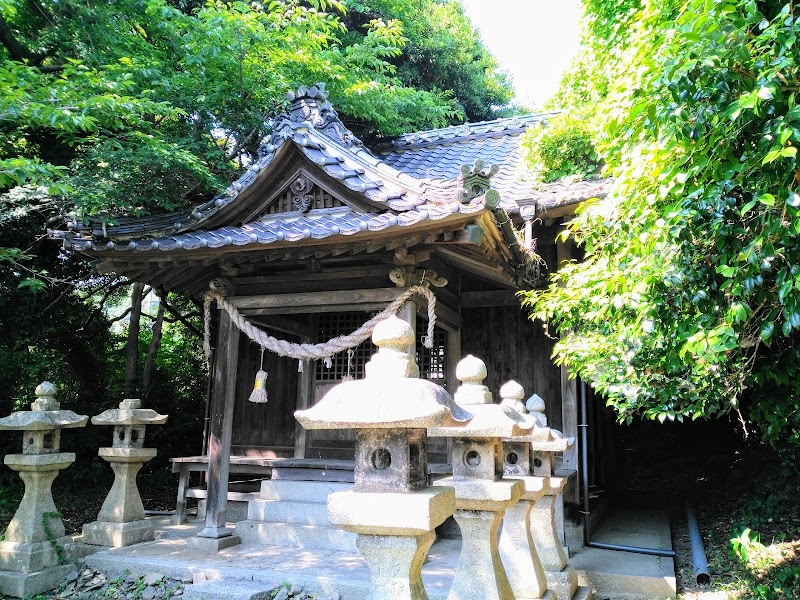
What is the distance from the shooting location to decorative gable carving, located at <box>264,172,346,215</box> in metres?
7.09

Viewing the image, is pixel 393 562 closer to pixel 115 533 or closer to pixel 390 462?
pixel 390 462

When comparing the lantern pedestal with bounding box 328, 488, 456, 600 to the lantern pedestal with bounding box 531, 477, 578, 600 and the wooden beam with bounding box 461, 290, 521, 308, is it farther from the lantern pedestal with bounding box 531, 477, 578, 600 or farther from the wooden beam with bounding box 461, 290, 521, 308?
the wooden beam with bounding box 461, 290, 521, 308

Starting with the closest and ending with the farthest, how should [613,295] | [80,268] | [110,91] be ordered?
[613,295] → [110,91] → [80,268]

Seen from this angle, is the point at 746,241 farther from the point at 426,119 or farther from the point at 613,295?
the point at 426,119

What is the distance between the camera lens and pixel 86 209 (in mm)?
8125

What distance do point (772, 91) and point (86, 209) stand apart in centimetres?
833

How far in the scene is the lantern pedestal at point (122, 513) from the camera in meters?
7.01

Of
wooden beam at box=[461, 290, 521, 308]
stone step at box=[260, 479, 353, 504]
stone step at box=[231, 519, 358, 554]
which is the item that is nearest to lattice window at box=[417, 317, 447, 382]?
wooden beam at box=[461, 290, 521, 308]

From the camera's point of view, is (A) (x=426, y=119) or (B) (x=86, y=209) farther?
(A) (x=426, y=119)

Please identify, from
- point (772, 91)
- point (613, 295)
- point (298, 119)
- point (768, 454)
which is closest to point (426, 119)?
point (298, 119)

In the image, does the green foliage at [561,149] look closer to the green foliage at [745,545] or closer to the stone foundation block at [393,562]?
the green foliage at [745,545]

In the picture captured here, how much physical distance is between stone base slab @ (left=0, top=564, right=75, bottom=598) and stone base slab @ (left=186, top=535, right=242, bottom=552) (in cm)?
143

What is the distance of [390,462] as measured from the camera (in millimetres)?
2770

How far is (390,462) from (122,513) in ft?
19.2
